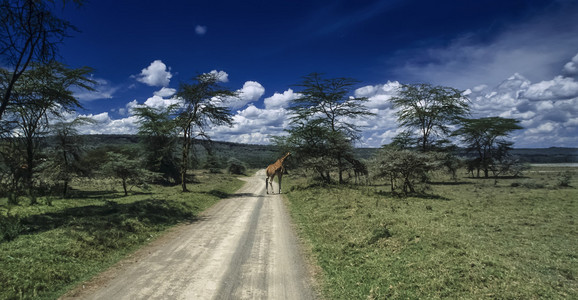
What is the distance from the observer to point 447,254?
713cm

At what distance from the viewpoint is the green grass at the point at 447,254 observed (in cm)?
557

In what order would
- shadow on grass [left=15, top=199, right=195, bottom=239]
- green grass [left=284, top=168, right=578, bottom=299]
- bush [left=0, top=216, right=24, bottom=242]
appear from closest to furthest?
green grass [left=284, top=168, right=578, bottom=299]
bush [left=0, top=216, right=24, bottom=242]
shadow on grass [left=15, top=199, right=195, bottom=239]

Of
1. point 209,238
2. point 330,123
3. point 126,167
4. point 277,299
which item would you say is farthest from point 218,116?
point 277,299

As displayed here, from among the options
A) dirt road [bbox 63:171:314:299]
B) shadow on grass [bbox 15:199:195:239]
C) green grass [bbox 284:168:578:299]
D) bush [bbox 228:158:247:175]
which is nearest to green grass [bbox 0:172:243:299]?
shadow on grass [bbox 15:199:195:239]

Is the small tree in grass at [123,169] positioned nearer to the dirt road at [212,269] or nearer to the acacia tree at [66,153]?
the acacia tree at [66,153]

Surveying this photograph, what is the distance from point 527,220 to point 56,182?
3077 cm

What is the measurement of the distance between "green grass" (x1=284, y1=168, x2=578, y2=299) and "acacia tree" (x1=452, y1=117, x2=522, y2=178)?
3214 centimetres

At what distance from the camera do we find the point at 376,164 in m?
20.4

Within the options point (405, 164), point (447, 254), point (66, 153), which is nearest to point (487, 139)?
point (405, 164)

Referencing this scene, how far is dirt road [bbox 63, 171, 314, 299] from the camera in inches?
232

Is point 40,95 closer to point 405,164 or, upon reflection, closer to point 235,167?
point 405,164

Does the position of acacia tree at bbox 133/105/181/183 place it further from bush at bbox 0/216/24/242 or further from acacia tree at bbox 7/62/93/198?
bush at bbox 0/216/24/242

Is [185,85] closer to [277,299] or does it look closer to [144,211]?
[144,211]

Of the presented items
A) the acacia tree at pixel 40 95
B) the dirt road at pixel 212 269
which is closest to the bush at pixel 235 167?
the acacia tree at pixel 40 95
